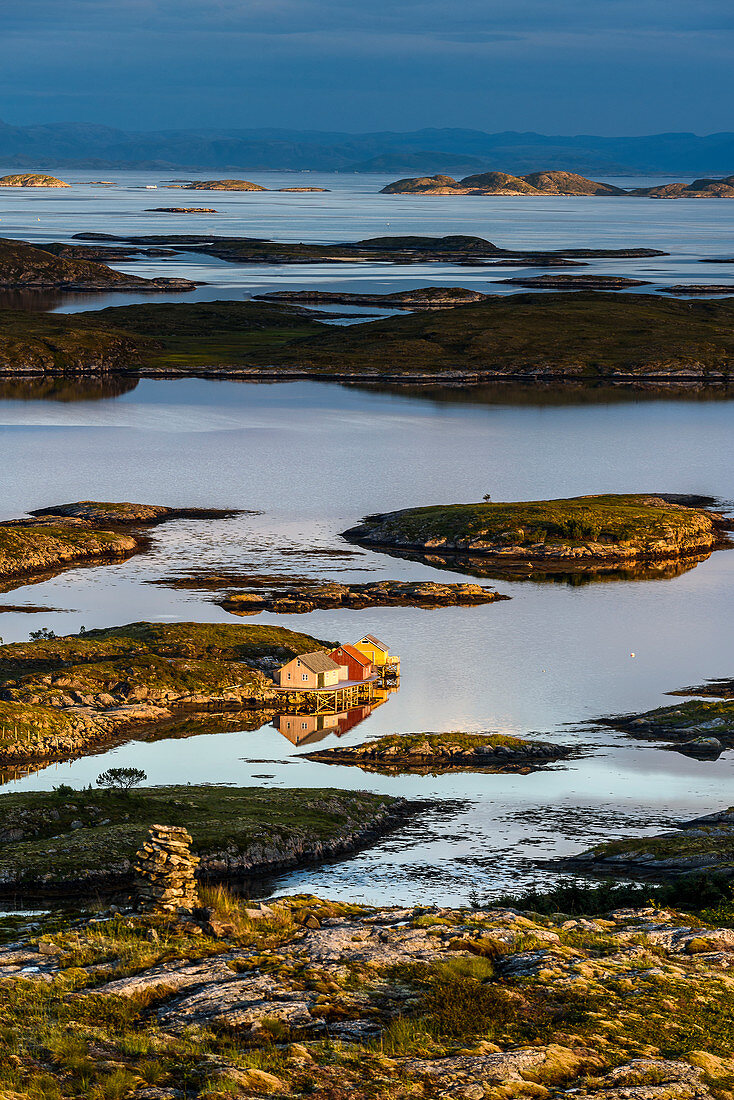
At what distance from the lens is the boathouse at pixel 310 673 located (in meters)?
58.9

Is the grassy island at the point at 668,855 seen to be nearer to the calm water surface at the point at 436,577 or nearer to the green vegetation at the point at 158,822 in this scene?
the calm water surface at the point at 436,577

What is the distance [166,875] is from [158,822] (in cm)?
1210

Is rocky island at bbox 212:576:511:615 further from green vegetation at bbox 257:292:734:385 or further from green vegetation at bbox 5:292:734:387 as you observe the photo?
green vegetation at bbox 257:292:734:385

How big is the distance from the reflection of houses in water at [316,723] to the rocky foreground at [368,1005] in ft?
84.0

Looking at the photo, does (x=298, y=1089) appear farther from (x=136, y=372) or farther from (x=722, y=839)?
(x=136, y=372)

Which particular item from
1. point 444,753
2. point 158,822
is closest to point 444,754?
point 444,753

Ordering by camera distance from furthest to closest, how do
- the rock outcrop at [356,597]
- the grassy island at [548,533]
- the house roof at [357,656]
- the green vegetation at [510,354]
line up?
the green vegetation at [510,354] < the grassy island at [548,533] < the rock outcrop at [356,597] < the house roof at [357,656]

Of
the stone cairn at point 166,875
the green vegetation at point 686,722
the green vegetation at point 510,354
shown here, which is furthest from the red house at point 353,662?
the green vegetation at point 510,354

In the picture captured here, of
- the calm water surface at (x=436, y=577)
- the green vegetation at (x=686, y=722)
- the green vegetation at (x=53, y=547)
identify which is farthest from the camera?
the green vegetation at (x=53, y=547)

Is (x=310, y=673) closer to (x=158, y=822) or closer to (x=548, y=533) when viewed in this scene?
(x=158, y=822)

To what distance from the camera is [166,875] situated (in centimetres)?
2923

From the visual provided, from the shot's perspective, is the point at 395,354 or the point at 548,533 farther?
the point at 395,354

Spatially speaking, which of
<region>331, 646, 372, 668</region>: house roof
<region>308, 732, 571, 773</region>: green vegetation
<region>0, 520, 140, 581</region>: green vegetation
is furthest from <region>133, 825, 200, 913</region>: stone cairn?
<region>0, 520, 140, 581</region>: green vegetation

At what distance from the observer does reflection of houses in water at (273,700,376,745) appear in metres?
55.6
